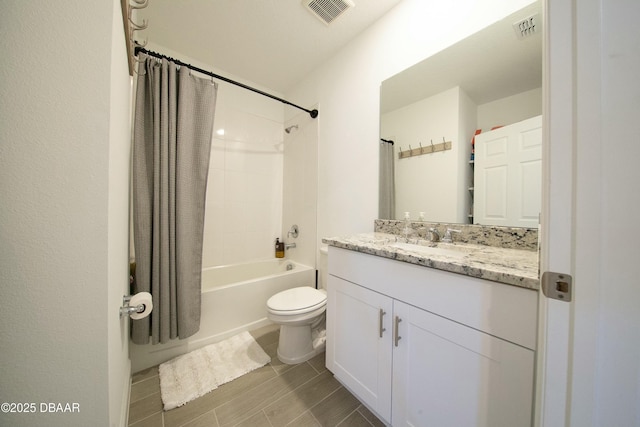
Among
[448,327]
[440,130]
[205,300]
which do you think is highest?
[440,130]

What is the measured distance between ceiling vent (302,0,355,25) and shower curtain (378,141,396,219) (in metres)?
0.96

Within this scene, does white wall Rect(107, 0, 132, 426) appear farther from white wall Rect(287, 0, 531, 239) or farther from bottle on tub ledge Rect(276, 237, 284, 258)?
bottle on tub ledge Rect(276, 237, 284, 258)

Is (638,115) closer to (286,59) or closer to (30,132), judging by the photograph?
(30,132)

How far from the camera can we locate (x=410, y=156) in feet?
4.64

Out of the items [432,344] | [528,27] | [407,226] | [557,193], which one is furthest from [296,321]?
[528,27]

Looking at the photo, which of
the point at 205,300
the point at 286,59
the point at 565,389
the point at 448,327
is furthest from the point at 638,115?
the point at 286,59

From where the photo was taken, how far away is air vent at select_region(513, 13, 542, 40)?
0.92 meters

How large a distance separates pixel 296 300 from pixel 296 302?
0.09 ft

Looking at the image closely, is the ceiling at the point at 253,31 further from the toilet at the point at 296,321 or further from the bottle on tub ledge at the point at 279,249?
the toilet at the point at 296,321

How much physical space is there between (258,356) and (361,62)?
2393mm

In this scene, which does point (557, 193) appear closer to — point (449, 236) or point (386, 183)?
point (449, 236)

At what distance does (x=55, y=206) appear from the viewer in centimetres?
41

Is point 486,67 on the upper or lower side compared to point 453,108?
upper

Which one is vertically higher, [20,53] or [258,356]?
[20,53]
